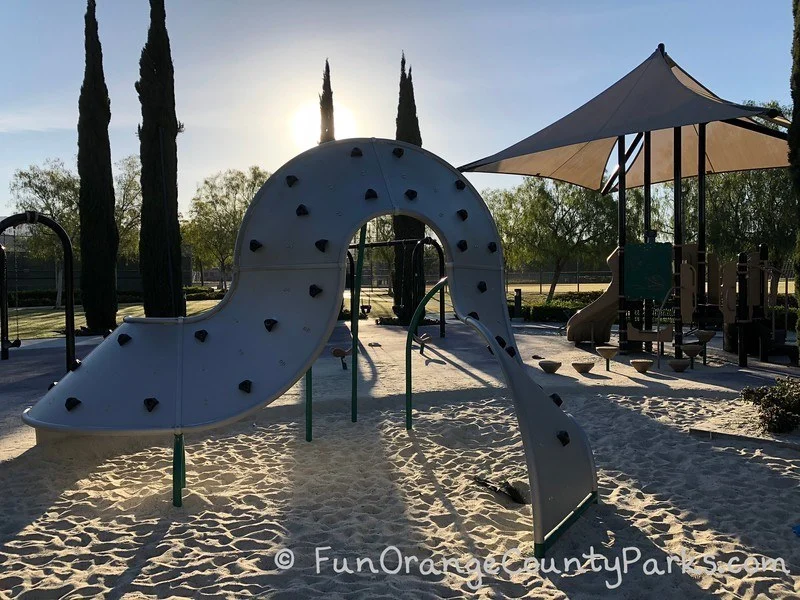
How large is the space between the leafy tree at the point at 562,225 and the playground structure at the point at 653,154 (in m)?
13.8

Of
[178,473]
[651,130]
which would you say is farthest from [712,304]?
[178,473]

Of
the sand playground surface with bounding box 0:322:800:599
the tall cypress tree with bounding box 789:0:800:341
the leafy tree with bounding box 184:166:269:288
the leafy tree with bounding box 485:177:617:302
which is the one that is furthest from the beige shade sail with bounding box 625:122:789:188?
the leafy tree with bounding box 184:166:269:288

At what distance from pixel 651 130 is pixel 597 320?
5143mm

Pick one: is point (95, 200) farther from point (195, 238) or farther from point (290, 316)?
point (195, 238)

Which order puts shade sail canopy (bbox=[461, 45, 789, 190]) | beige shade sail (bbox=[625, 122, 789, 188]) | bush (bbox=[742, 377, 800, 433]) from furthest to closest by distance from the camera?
beige shade sail (bbox=[625, 122, 789, 188]) → shade sail canopy (bbox=[461, 45, 789, 190]) → bush (bbox=[742, 377, 800, 433])

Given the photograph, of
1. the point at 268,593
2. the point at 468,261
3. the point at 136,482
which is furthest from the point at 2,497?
the point at 468,261

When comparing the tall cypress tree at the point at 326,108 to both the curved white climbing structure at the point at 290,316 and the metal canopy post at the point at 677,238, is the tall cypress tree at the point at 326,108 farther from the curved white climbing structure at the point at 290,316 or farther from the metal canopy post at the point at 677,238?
the curved white climbing structure at the point at 290,316

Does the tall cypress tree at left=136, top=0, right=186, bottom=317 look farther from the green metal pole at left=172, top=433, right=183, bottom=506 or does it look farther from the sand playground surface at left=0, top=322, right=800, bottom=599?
the green metal pole at left=172, top=433, right=183, bottom=506

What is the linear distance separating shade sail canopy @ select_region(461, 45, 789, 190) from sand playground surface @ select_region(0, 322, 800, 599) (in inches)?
146

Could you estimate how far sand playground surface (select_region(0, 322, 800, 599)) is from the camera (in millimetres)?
3027

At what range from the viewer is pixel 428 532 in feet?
11.9

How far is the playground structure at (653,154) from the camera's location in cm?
796

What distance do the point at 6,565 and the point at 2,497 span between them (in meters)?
1.21

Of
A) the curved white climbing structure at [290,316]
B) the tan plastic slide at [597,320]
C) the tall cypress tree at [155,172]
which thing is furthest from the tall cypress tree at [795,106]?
the tall cypress tree at [155,172]
